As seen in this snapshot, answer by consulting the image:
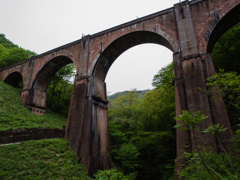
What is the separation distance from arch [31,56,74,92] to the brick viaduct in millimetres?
725

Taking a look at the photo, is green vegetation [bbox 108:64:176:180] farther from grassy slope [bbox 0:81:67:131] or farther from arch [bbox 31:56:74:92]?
arch [bbox 31:56:74:92]

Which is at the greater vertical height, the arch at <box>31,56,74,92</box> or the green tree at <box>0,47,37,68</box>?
the green tree at <box>0,47,37,68</box>

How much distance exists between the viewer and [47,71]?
48.6 feet

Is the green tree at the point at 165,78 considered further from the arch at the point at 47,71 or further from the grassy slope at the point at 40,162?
the grassy slope at the point at 40,162

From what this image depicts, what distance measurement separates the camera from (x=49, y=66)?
14.5 m

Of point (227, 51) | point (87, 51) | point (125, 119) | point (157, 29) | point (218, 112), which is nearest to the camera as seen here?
point (218, 112)

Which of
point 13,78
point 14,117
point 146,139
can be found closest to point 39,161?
point 14,117

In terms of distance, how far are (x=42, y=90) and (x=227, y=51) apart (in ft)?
53.2

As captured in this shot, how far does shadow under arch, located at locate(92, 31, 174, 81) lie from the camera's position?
993 centimetres

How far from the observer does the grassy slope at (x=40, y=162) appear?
5.93 meters

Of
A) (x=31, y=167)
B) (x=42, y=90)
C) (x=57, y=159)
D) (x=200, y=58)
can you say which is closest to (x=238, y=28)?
(x=200, y=58)

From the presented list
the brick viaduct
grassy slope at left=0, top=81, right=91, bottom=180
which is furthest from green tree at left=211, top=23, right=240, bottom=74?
grassy slope at left=0, top=81, right=91, bottom=180

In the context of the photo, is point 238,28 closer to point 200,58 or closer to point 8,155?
point 200,58

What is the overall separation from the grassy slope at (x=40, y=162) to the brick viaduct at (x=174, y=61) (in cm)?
65
